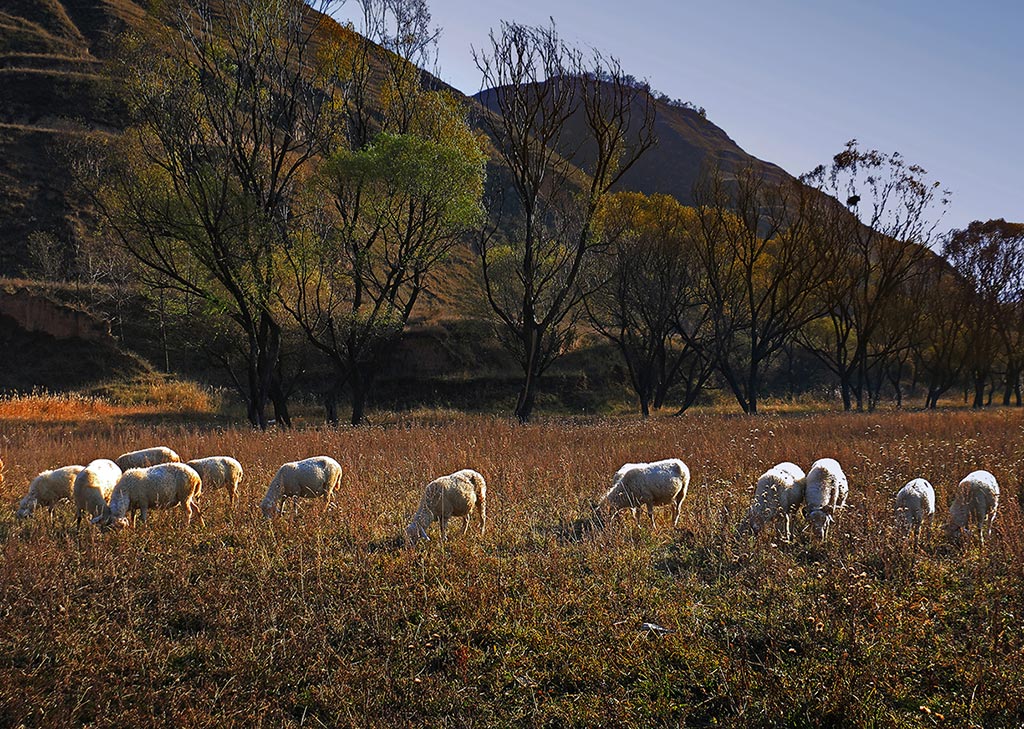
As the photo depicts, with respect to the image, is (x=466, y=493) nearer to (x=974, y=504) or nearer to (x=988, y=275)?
(x=974, y=504)

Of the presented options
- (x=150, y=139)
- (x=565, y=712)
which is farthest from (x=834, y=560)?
(x=150, y=139)

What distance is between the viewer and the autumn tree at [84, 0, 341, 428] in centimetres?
1841

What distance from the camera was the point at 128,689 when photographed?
13.6ft

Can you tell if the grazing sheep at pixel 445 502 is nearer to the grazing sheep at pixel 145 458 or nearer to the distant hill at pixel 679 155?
the grazing sheep at pixel 145 458

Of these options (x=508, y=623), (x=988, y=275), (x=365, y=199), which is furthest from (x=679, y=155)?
(x=508, y=623)

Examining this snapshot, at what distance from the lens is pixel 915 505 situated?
6559 millimetres

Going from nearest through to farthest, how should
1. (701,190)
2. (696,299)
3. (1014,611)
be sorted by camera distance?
(1014,611), (701,190), (696,299)

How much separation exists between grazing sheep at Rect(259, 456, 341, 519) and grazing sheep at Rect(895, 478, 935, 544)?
20.5ft

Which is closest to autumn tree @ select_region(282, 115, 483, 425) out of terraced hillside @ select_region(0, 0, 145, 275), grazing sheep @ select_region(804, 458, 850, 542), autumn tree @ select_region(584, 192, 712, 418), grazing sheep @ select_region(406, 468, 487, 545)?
autumn tree @ select_region(584, 192, 712, 418)

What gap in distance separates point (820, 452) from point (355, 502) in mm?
7217

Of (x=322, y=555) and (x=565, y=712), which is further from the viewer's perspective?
(x=322, y=555)

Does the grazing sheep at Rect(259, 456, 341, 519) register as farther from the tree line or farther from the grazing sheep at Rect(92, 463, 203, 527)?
the tree line

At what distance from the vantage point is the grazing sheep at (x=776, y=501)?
6.54m

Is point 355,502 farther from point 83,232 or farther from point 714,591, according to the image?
point 83,232
